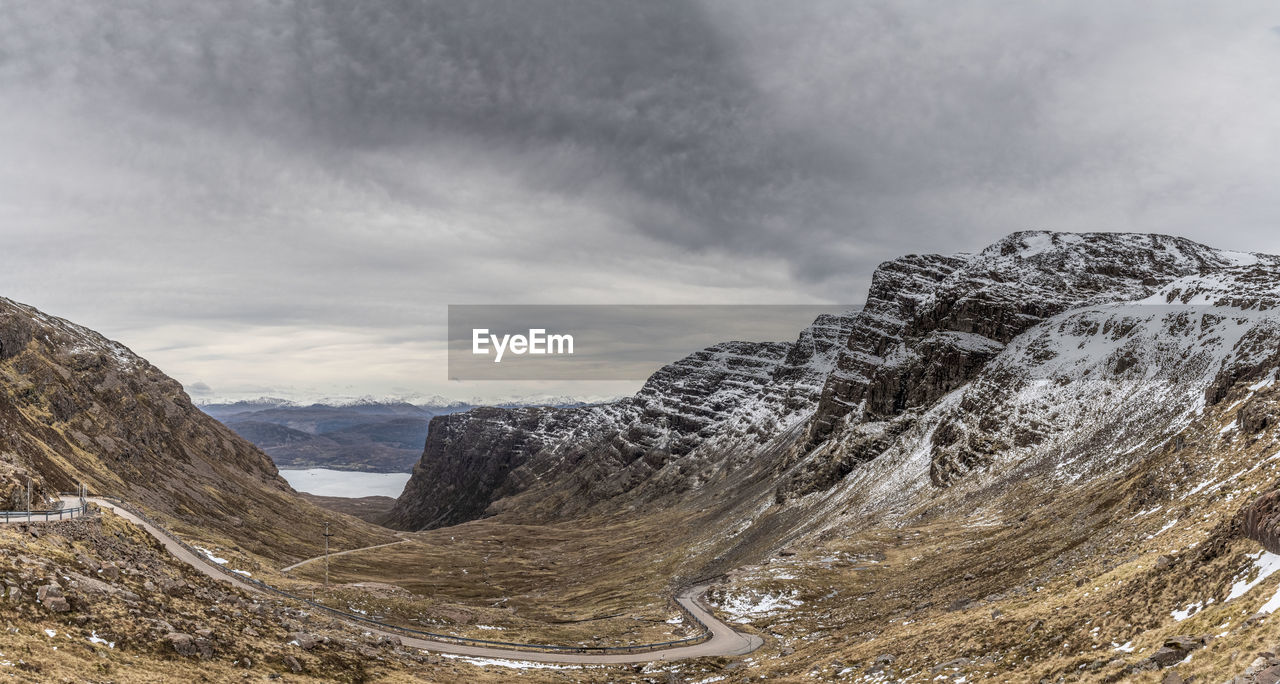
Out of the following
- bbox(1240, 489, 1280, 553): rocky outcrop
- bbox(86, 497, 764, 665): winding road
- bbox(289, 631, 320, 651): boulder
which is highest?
bbox(1240, 489, 1280, 553): rocky outcrop

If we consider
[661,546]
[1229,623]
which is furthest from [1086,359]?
[1229,623]

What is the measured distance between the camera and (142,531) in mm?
54781

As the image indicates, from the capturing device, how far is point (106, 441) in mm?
158125

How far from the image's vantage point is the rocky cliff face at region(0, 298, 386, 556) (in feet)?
419

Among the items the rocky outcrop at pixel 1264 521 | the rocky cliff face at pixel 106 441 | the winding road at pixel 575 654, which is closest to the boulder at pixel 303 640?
the winding road at pixel 575 654

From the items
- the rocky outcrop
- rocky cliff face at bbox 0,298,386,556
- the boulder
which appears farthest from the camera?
rocky cliff face at bbox 0,298,386,556

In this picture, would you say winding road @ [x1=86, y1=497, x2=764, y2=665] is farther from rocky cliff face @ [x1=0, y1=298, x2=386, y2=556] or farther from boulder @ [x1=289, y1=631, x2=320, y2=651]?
rocky cliff face @ [x1=0, y1=298, x2=386, y2=556]

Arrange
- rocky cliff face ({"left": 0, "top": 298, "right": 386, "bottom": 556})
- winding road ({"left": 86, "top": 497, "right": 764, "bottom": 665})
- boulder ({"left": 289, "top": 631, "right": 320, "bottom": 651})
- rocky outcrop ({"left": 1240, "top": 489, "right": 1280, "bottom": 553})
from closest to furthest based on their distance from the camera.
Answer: rocky outcrop ({"left": 1240, "top": 489, "right": 1280, "bottom": 553}) → boulder ({"left": 289, "top": 631, "right": 320, "bottom": 651}) → winding road ({"left": 86, "top": 497, "right": 764, "bottom": 665}) → rocky cliff face ({"left": 0, "top": 298, "right": 386, "bottom": 556})

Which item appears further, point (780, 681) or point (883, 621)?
point (883, 621)

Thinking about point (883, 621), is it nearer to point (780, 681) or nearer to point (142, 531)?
point (780, 681)

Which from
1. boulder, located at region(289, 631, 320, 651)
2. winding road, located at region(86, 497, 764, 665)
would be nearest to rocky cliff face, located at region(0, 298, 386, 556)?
winding road, located at region(86, 497, 764, 665)

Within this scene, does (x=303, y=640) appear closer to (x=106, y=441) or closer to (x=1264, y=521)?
(x=1264, y=521)

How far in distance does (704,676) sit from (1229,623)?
38121 millimetres

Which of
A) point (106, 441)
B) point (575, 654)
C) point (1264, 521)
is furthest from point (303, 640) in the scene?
point (106, 441)
